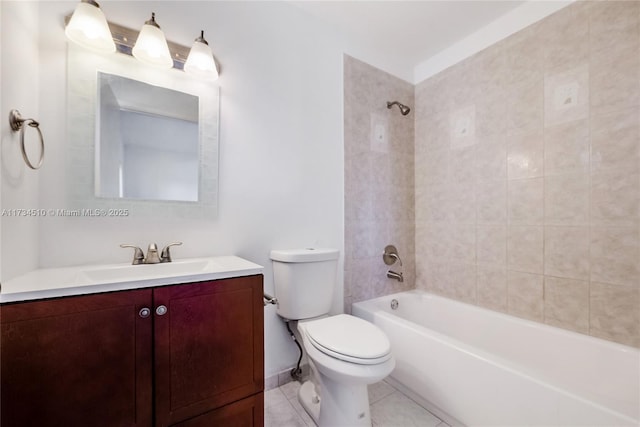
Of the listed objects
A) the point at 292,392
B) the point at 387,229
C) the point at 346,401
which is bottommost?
the point at 292,392

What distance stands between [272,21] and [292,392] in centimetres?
225

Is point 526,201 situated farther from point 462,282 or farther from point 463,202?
point 462,282

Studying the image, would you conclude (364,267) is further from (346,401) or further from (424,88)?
(424,88)

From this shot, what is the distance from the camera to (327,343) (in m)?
1.16

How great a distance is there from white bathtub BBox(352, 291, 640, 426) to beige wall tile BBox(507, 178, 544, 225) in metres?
0.64

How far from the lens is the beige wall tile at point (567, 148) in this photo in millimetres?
1419

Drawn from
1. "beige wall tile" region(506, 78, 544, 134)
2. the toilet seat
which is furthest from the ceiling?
the toilet seat

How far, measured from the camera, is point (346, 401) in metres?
1.19

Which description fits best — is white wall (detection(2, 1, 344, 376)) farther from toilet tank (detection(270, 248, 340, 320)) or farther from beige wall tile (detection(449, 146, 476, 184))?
beige wall tile (detection(449, 146, 476, 184))

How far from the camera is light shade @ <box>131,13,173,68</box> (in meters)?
1.16

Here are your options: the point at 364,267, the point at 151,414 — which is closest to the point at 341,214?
the point at 364,267

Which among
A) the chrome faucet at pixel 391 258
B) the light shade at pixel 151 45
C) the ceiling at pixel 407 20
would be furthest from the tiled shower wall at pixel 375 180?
the light shade at pixel 151 45

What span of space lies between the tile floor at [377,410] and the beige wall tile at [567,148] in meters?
1.54

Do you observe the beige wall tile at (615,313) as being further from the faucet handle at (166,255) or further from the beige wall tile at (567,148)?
the faucet handle at (166,255)
